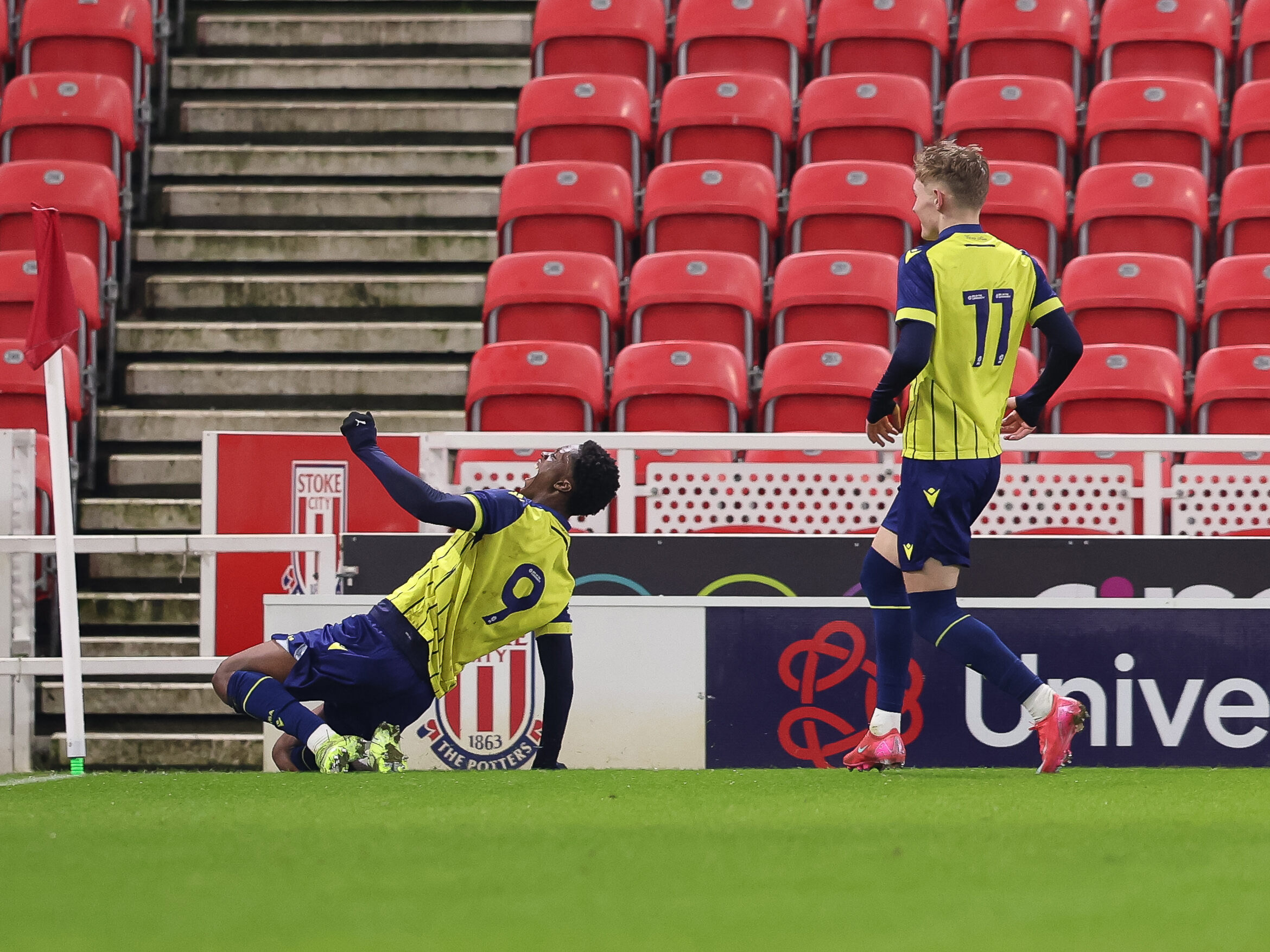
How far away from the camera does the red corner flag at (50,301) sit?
4934 mm

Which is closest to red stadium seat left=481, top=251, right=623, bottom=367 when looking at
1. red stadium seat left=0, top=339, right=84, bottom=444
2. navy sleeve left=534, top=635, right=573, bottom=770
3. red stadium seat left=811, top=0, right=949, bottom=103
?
red stadium seat left=0, top=339, right=84, bottom=444

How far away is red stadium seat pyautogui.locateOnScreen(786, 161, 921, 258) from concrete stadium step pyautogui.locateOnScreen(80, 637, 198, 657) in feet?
10.8

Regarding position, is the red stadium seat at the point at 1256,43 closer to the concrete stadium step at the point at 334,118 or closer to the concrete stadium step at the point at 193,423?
the concrete stadium step at the point at 334,118

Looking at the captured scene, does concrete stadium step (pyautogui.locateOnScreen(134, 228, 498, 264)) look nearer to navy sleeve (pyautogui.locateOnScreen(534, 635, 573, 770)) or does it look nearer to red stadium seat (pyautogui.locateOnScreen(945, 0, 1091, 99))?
red stadium seat (pyautogui.locateOnScreen(945, 0, 1091, 99))

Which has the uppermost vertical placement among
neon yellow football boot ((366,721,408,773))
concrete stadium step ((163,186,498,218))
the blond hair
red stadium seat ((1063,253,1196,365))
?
concrete stadium step ((163,186,498,218))

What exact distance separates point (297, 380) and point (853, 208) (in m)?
2.72

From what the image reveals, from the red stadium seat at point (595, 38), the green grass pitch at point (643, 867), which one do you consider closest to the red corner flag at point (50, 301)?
the green grass pitch at point (643, 867)

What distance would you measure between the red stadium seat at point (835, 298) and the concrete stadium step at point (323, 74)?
100 inches

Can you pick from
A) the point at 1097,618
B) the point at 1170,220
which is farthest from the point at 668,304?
the point at 1097,618

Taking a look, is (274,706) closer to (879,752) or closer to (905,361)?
(879,752)

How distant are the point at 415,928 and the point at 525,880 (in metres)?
0.36

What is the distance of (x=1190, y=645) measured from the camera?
500cm

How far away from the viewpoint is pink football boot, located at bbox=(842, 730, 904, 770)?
12.9 feet

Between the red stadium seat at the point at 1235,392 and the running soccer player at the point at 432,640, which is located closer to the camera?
the running soccer player at the point at 432,640
